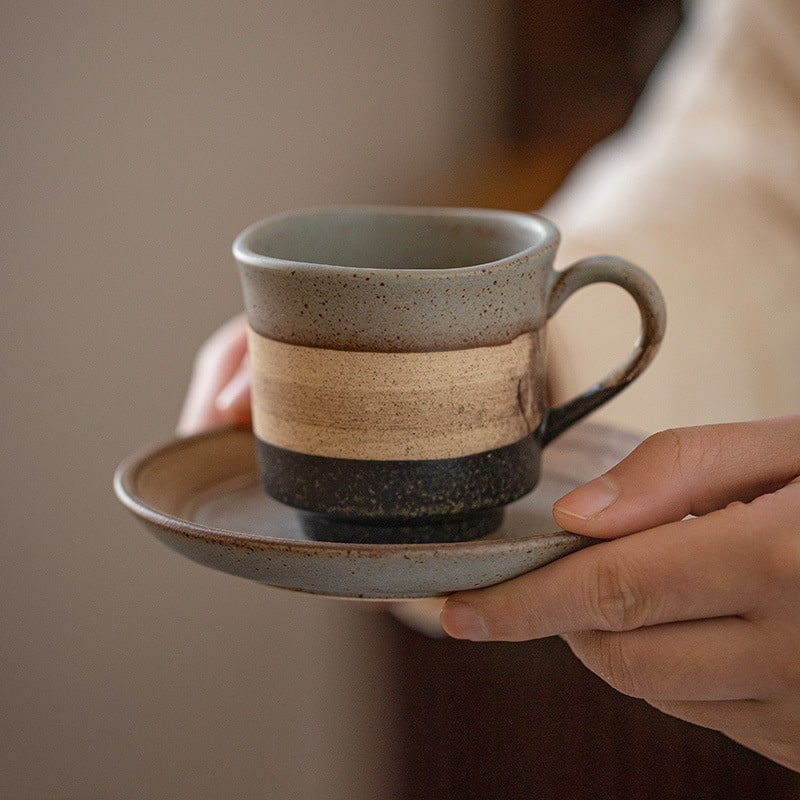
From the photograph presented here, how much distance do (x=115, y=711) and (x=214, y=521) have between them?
37.2 inches

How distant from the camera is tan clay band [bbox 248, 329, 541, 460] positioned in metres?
0.48

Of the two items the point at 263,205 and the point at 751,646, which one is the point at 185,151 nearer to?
the point at 263,205

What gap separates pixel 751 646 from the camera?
461 mm

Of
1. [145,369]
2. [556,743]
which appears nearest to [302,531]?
[556,743]

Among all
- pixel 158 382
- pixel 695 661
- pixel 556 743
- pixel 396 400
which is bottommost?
pixel 556 743

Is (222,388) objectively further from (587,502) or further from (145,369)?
(145,369)

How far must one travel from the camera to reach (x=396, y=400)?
1.59ft

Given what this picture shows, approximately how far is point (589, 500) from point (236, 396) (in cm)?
31

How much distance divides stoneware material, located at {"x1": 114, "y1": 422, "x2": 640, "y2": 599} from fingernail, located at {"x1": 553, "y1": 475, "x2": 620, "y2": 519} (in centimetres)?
1

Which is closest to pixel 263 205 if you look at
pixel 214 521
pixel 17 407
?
pixel 17 407

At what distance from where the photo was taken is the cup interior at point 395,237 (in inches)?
22.8

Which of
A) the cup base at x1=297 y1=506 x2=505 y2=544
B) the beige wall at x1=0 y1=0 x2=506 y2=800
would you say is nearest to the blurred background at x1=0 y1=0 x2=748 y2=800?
the beige wall at x1=0 y1=0 x2=506 y2=800

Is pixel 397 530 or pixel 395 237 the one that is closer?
pixel 397 530

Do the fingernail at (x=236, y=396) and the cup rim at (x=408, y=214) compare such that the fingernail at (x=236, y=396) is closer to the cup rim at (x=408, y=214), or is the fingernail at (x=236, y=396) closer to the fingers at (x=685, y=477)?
the cup rim at (x=408, y=214)
